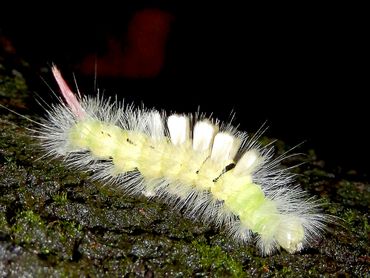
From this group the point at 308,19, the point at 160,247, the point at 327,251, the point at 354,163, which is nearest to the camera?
the point at 160,247

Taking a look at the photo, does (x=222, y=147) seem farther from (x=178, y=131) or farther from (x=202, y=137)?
(x=178, y=131)

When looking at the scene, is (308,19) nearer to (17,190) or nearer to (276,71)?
(276,71)

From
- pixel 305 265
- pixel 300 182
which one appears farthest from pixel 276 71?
pixel 305 265

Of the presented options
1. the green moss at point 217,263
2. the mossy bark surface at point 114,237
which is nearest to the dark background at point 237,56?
the mossy bark surface at point 114,237

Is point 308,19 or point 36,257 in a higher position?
point 308,19

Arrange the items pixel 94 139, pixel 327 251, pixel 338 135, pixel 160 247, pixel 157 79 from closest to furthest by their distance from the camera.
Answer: pixel 160 247 < pixel 327 251 < pixel 94 139 < pixel 338 135 < pixel 157 79

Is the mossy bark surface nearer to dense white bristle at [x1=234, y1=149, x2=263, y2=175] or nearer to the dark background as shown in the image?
dense white bristle at [x1=234, y1=149, x2=263, y2=175]

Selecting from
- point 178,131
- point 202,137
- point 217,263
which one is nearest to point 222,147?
point 202,137
